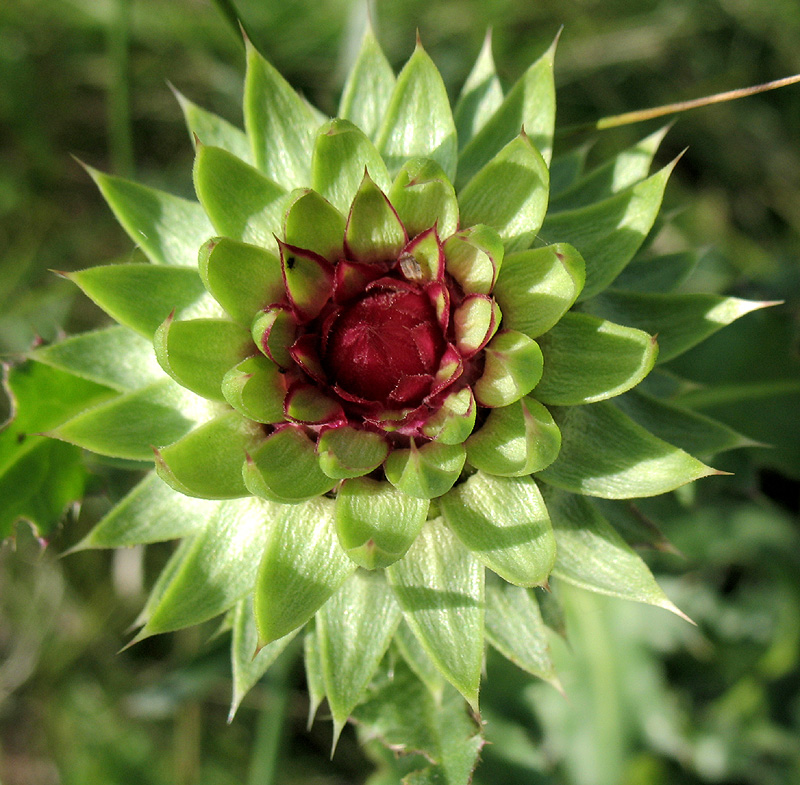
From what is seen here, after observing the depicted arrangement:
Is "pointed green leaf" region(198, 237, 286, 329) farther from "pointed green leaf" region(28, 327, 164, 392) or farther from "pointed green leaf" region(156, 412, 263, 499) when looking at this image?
"pointed green leaf" region(28, 327, 164, 392)

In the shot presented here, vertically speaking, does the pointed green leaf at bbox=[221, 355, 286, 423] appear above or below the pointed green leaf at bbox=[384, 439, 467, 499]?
above

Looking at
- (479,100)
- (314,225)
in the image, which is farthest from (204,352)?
(479,100)

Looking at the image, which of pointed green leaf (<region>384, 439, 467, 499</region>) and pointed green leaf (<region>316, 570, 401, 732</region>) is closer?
pointed green leaf (<region>384, 439, 467, 499</region>)

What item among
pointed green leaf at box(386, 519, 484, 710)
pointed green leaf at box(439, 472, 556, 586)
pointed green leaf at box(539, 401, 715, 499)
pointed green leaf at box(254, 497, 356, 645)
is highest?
pointed green leaf at box(539, 401, 715, 499)

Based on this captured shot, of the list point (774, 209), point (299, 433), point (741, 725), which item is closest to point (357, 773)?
point (741, 725)

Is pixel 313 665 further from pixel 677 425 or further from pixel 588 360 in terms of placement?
pixel 677 425

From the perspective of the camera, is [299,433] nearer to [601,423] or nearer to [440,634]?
[440,634]

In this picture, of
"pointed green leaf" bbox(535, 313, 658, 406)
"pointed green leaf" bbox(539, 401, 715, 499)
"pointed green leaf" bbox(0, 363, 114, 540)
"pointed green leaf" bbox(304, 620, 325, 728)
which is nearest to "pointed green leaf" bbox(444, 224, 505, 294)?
"pointed green leaf" bbox(535, 313, 658, 406)

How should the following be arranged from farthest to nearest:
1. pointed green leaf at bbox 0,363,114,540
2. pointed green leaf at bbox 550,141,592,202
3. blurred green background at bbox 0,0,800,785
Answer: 1. blurred green background at bbox 0,0,800,785
2. pointed green leaf at bbox 0,363,114,540
3. pointed green leaf at bbox 550,141,592,202
